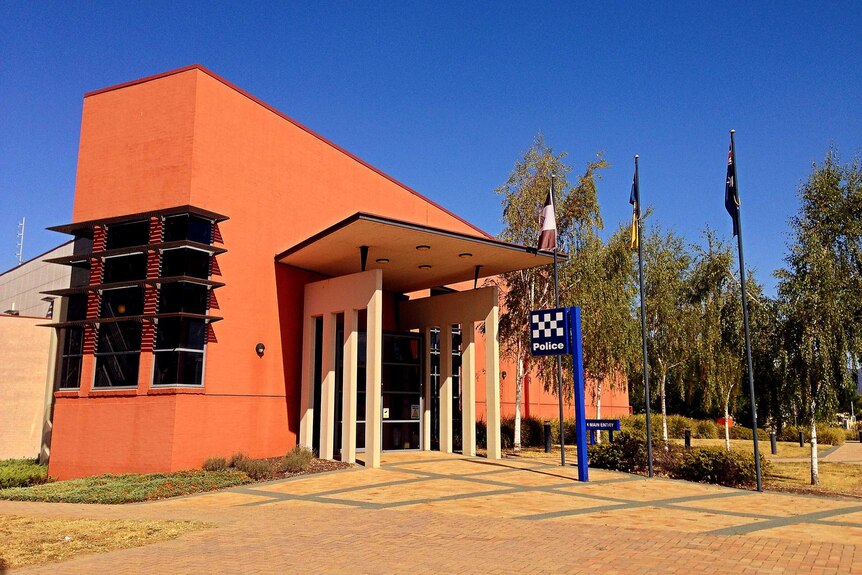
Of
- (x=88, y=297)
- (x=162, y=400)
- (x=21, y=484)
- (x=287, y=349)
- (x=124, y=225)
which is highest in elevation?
(x=124, y=225)

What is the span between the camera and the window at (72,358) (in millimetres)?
16609

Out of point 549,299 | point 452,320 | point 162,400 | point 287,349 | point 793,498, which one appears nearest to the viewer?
point 793,498

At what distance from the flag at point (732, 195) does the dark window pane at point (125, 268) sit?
45.0 feet

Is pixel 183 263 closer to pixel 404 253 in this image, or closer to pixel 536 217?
pixel 404 253

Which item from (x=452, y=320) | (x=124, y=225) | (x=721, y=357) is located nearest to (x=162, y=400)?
(x=124, y=225)

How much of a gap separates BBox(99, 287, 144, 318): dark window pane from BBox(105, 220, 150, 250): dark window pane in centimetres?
119

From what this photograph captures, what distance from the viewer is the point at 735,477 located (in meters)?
14.1

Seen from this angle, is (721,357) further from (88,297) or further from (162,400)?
(88,297)

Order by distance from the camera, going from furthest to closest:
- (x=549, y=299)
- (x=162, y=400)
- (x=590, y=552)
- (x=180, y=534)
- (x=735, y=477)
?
1. (x=549, y=299)
2. (x=162, y=400)
3. (x=735, y=477)
4. (x=180, y=534)
5. (x=590, y=552)

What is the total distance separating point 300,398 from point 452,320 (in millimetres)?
5036

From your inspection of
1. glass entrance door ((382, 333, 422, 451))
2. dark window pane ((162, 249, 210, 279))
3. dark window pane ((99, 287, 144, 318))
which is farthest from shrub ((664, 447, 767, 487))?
dark window pane ((99, 287, 144, 318))

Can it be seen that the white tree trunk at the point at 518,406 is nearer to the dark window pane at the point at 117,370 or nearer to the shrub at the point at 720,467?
the shrub at the point at 720,467

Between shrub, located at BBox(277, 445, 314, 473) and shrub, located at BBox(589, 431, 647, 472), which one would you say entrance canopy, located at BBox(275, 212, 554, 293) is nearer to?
shrub, located at BBox(589, 431, 647, 472)

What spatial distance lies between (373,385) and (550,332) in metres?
4.32
